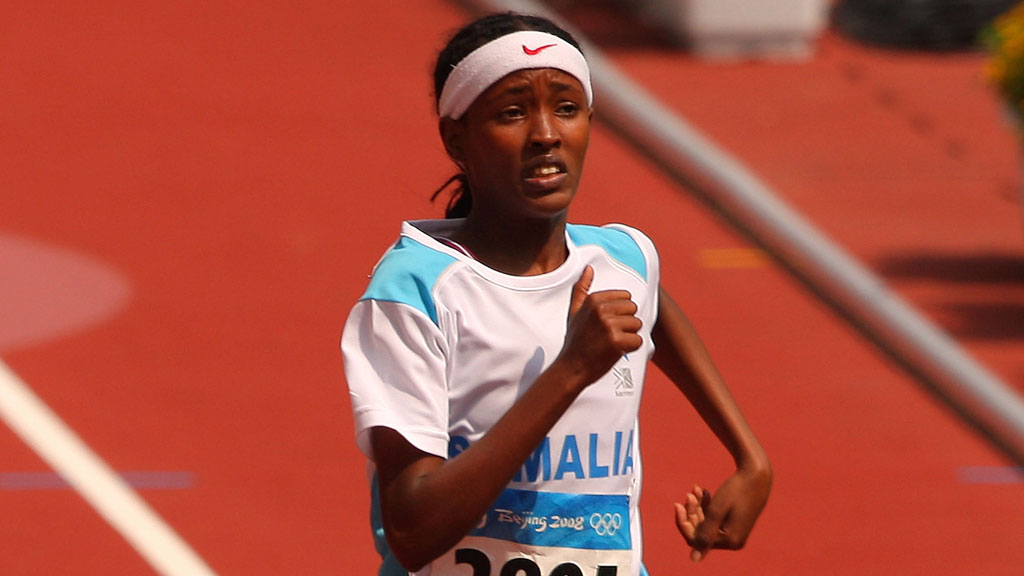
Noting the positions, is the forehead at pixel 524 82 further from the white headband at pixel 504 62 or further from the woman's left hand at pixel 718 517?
the woman's left hand at pixel 718 517

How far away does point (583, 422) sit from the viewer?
240cm

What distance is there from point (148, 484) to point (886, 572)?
92.6 inches

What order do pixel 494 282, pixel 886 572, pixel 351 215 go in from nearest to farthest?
pixel 494 282, pixel 886 572, pixel 351 215

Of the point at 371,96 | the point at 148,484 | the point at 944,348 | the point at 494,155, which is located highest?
the point at 371,96

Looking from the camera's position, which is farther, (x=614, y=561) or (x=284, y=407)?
(x=284, y=407)

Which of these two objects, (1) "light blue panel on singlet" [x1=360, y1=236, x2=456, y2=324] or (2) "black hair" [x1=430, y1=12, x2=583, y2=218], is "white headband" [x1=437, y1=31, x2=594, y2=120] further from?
(1) "light blue panel on singlet" [x1=360, y1=236, x2=456, y2=324]

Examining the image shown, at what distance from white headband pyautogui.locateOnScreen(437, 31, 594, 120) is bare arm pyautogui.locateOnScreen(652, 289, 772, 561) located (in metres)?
0.49

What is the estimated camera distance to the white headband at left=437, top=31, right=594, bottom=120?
7.89 feet

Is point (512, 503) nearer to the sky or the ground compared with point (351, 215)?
nearer to the ground

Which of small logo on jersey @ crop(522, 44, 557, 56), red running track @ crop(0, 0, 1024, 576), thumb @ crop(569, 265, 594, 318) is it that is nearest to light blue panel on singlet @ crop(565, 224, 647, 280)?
thumb @ crop(569, 265, 594, 318)

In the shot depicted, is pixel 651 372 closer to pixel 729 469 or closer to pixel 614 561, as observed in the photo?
pixel 729 469

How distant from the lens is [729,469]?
547 centimetres

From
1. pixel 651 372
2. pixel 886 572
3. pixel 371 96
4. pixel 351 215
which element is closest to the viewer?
pixel 886 572

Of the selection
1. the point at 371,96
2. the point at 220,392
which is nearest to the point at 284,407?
the point at 220,392
